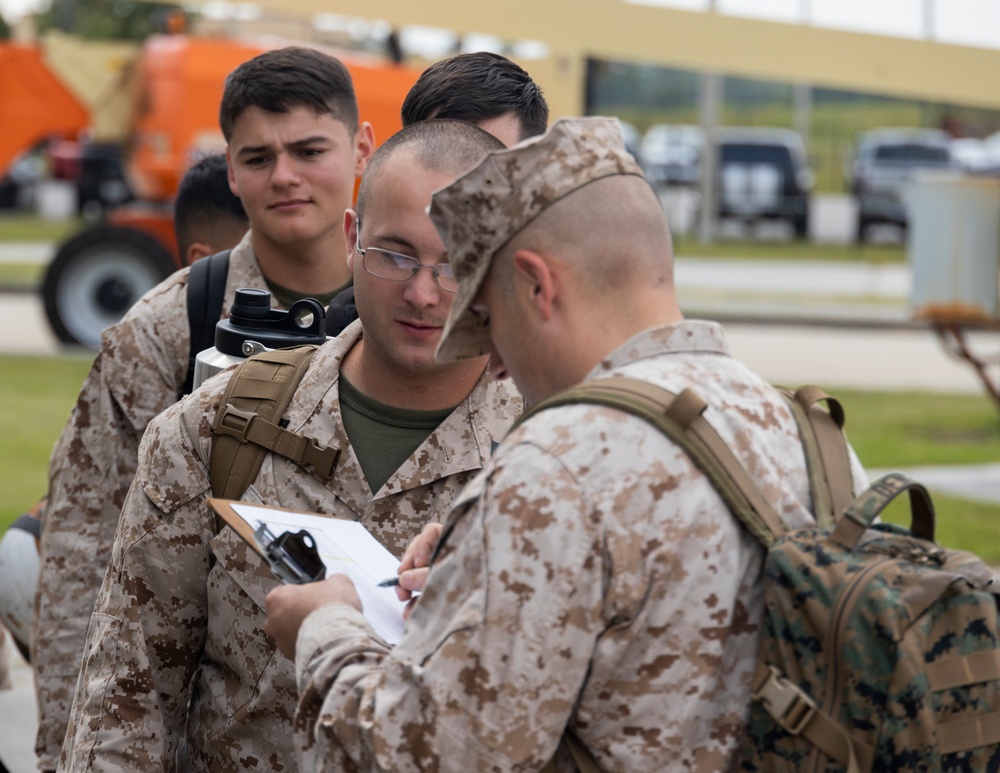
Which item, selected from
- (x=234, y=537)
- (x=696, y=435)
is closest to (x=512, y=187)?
(x=696, y=435)

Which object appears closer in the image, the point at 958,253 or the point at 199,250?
the point at 199,250

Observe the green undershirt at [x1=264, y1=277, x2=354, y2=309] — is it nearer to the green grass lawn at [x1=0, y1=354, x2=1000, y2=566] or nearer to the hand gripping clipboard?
the hand gripping clipboard

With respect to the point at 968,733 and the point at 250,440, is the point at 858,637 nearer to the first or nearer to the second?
the point at 968,733

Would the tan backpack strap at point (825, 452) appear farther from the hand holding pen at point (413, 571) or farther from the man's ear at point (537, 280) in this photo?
the hand holding pen at point (413, 571)

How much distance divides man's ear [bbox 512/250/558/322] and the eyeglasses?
0.66 metres

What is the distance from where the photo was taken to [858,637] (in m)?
1.62

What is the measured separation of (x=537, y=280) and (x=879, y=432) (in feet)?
29.3

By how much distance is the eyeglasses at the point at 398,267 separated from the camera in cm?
249

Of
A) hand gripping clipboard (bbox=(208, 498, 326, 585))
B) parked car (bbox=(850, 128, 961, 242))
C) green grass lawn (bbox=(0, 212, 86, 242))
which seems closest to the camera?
hand gripping clipboard (bbox=(208, 498, 326, 585))

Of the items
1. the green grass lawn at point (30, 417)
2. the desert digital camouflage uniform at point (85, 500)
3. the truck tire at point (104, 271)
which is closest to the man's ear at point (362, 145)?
the desert digital camouflage uniform at point (85, 500)

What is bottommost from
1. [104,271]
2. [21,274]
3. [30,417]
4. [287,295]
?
[21,274]

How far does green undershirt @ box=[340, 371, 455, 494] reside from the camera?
2.56 meters

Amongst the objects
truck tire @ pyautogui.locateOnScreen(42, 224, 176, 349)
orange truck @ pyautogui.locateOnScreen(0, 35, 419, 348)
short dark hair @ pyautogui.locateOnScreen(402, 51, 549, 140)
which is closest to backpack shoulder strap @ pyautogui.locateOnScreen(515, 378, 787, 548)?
short dark hair @ pyautogui.locateOnScreen(402, 51, 549, 140)

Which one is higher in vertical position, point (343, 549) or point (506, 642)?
point (506, 642)
